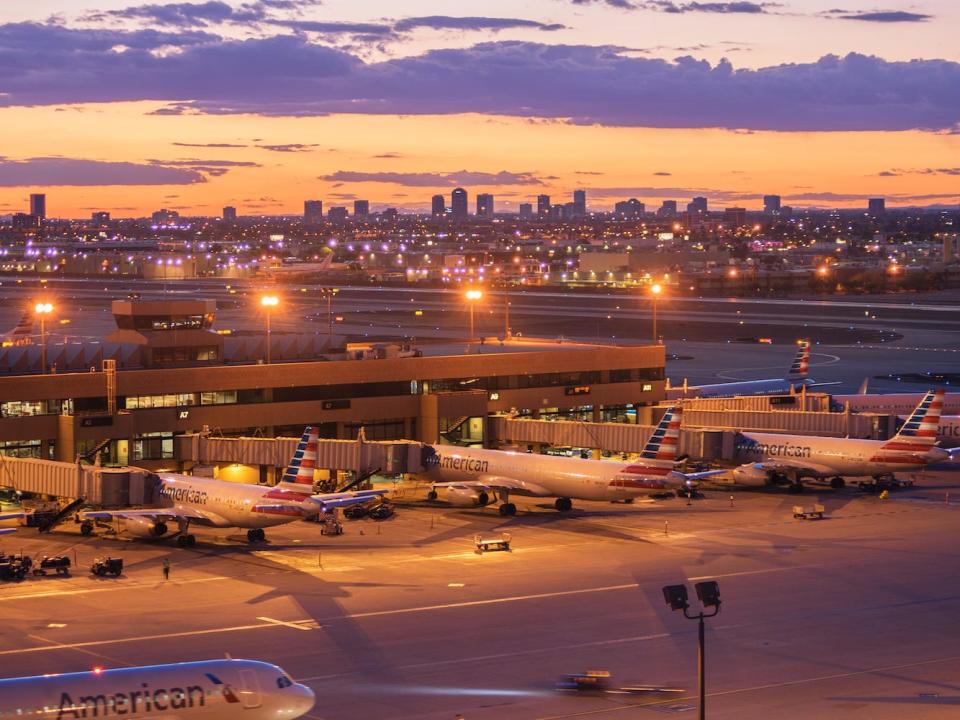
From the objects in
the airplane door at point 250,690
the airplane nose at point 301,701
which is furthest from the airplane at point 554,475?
the airplane door at point 250,690

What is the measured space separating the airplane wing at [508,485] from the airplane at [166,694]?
1467 inches

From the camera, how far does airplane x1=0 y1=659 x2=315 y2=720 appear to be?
2961 cm

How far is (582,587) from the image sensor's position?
51719 millimetres

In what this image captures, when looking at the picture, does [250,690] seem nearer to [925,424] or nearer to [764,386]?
[925,424]

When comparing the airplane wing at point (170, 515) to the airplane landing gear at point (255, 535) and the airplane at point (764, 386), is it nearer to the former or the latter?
the airplane landing gear at point (255, 535)

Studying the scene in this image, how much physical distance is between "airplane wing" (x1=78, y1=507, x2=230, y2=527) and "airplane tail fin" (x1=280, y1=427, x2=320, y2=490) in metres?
3.71

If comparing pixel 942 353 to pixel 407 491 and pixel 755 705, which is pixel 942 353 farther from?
pixel 755 705

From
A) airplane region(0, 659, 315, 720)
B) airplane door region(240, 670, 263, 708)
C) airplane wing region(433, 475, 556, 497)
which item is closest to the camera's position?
airplane region(0, 659, 315, 720)

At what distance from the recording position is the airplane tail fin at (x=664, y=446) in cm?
6353

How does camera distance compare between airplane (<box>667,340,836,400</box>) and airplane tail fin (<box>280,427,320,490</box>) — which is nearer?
airplane tail fin (<box>280,427,320,490</box>)

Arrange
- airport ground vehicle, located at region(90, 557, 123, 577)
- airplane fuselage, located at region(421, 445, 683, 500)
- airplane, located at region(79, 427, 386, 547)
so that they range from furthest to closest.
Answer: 1. airplane fuselage, located at region(421, 445, 683, 500)
2. airplane, located at region(79, 427, 386, 547)
3. airport ground vehicle, located at region(90, 557, 123, 577)

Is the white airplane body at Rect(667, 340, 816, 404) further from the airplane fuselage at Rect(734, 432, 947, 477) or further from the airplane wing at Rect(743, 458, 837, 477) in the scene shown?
the airplane wing at Rect(743, 458, 837, 477)

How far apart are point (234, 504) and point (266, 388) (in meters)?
23.6

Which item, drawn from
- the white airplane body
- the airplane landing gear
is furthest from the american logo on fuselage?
the white airplane body
